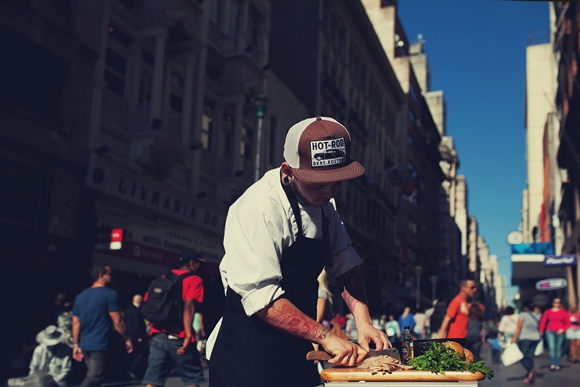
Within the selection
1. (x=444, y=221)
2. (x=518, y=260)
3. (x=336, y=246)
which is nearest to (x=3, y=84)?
(x=336, y=246)

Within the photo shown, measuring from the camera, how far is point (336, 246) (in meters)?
3.03

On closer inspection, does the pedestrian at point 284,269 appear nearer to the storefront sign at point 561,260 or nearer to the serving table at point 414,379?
the serving table at point 414,379

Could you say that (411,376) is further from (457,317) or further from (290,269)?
(457,317)

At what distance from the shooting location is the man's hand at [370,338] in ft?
8.90

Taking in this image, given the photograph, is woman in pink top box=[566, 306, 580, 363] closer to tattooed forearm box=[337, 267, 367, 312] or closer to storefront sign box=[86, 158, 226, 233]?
storefront sign box=[86, 158, 226, 233]

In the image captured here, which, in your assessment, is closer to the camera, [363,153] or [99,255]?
[99,255]

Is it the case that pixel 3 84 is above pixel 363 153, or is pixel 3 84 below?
below

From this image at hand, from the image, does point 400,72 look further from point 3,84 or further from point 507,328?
point 3,84

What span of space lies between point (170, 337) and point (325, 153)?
422cm

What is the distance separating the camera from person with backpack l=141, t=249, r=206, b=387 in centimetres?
624

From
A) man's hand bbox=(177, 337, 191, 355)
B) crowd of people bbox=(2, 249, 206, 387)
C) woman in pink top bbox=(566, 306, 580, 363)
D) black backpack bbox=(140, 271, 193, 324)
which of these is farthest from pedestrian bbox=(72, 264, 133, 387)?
woman in pink top bbox=(566, 306, 580, 363)

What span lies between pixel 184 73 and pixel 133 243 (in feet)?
18.4

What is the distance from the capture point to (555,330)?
16.9 meters

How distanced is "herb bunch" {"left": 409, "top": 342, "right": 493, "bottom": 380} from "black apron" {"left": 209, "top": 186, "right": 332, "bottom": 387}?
0.46m
